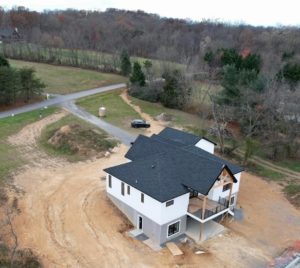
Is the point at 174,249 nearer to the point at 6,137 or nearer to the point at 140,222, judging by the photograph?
the point at 140,222

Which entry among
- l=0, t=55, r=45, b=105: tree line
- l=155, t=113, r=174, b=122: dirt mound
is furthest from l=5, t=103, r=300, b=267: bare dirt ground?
l=0, t=55, r=45, b=105: tree line

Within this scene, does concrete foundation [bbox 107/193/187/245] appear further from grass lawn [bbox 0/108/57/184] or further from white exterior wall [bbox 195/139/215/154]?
grass lawn [bbox 0/108/57/184]

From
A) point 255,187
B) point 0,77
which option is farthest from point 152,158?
point 0,77

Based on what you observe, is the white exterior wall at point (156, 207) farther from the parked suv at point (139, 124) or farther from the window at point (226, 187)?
the parked suv at point (139, 124)

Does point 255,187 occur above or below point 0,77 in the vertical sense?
below

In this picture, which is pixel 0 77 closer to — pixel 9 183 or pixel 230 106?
pixel 9 183

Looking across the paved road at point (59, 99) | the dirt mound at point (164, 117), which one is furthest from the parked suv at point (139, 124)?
the paved road at point (59, 99)

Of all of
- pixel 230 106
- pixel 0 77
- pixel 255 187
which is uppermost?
pixel 0 77
